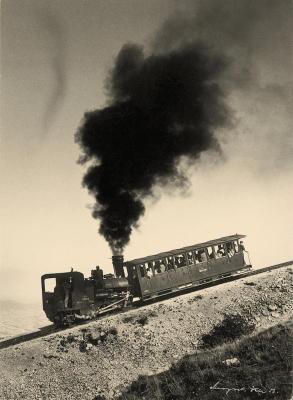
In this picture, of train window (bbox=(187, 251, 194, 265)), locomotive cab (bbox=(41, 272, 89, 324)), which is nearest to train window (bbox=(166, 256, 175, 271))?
train window (bbox=(187, 251, 194, 265))

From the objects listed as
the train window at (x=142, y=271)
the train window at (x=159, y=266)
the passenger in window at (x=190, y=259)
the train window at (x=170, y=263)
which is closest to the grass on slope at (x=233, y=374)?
the train window at (x=142, y=271)

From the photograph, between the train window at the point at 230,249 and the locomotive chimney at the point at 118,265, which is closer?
the locomotive chimney at the point at 118,265

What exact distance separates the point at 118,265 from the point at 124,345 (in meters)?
4.67

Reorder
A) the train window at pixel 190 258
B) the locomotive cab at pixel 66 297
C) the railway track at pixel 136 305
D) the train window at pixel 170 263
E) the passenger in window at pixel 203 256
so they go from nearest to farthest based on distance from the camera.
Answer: the railway track at pixel 136 305
the locomotive cab at pixel 66 297
the train window at pixel 170 263
the train window at pixel 190 258
the passenger in window at pixel 203 256

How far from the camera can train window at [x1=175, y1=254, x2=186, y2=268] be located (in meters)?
19.2

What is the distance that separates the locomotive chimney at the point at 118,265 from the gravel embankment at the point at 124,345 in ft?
7.27

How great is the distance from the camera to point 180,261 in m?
19.4

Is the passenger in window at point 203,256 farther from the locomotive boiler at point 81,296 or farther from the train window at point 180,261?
the locomotive boiler at point 81,296

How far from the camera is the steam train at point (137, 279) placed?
1588 centimetres

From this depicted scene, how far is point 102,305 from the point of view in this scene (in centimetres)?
1667

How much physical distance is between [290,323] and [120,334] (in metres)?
7.03
